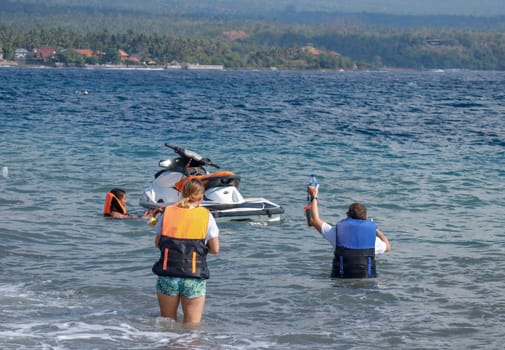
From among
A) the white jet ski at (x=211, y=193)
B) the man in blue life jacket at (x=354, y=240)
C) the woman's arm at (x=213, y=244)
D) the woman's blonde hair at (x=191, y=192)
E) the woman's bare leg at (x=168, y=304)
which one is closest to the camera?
the woman's blonde hair at (x=191, y=192)

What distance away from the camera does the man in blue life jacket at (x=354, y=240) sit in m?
10.5

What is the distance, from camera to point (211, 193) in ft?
49.9

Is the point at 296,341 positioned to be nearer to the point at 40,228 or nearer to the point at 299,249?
the point at 299,249

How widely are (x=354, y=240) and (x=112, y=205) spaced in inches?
243

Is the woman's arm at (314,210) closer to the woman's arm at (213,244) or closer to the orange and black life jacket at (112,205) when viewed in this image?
the woman's arm at (213,244)

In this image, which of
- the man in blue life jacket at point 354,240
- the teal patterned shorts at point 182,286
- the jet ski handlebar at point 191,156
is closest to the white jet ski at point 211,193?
the jet ski handlebar at point 191,156

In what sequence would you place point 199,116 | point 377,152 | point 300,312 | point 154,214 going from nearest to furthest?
point 300,312 → point 154,214 → point 377,152 → point 199,116

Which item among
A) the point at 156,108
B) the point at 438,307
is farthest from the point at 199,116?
the point at 438,307

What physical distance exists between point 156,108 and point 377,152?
78.3ft

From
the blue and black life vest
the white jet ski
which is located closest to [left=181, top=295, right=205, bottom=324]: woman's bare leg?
the blue and black life vest

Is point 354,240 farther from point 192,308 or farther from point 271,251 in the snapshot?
point 271,251

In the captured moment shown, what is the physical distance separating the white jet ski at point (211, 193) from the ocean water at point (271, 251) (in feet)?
0.87

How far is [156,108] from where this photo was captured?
49250 millimetres

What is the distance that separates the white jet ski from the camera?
15.2 meters
